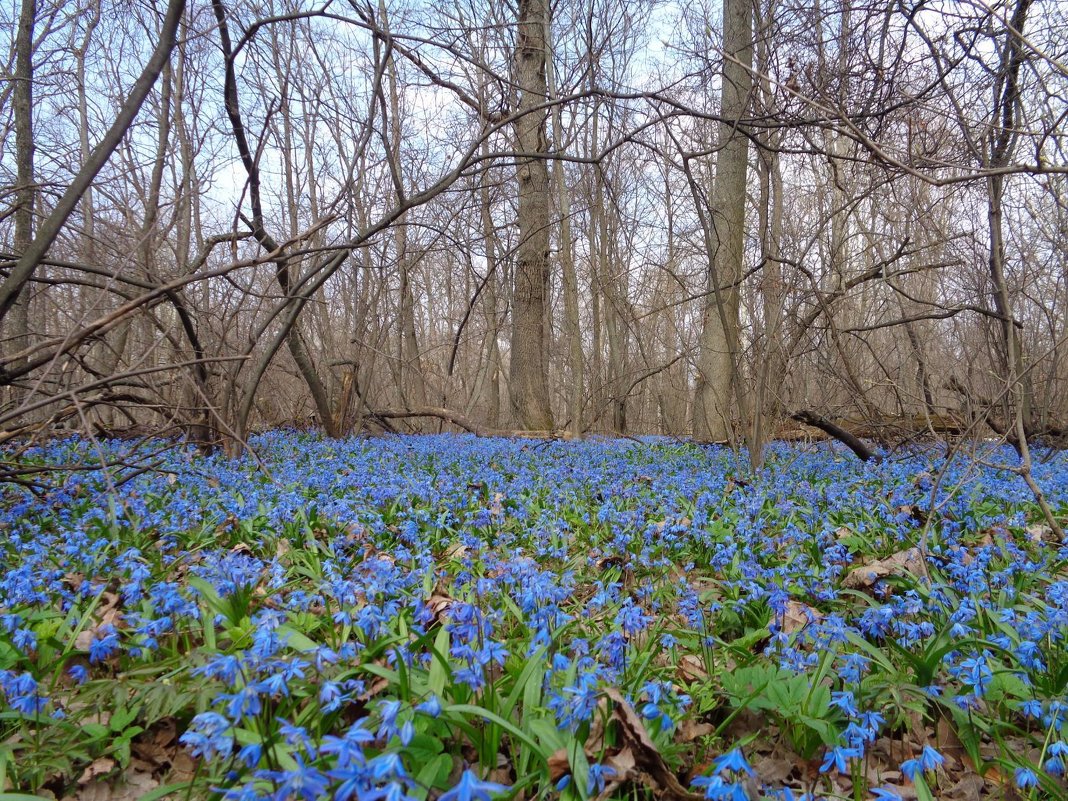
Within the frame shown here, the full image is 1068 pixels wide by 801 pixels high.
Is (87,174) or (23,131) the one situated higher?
(23,131)

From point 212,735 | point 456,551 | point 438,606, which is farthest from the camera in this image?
point 456,551

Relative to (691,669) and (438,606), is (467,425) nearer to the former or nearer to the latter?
(438,606)

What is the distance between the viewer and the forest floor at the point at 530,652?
1.44m

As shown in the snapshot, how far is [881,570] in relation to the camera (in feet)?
9.62

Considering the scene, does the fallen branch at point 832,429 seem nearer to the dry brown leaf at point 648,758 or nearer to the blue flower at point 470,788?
the dry brown leaf at point 648,758

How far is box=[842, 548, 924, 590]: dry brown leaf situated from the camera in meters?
2.89

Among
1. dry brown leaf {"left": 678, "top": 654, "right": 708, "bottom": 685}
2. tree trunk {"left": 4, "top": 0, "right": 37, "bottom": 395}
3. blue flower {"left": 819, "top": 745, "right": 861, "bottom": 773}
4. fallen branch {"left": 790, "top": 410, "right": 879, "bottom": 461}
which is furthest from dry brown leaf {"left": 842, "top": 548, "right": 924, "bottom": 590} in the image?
tree trunk {"left": 4, "top": 0, "right": 37, "bottom": 395}

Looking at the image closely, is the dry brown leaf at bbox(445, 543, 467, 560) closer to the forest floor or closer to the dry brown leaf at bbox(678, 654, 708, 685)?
the forest floor

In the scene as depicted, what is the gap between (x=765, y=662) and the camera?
2096 millimetres

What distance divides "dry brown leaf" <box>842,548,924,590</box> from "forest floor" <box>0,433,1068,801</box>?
2 centimetres

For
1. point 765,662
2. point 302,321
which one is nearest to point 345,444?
point 302,321

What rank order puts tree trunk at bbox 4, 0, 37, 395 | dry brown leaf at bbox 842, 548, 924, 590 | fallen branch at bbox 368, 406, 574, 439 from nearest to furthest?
dry brown leaf at bbox 842, 548, 924, 590, tree trunk at bbox 4, 0, 37, 395, fallen branch at bbox 368, 406, 574, 439

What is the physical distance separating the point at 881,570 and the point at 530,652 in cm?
186

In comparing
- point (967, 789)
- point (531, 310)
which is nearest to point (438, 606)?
point (967, 789)
